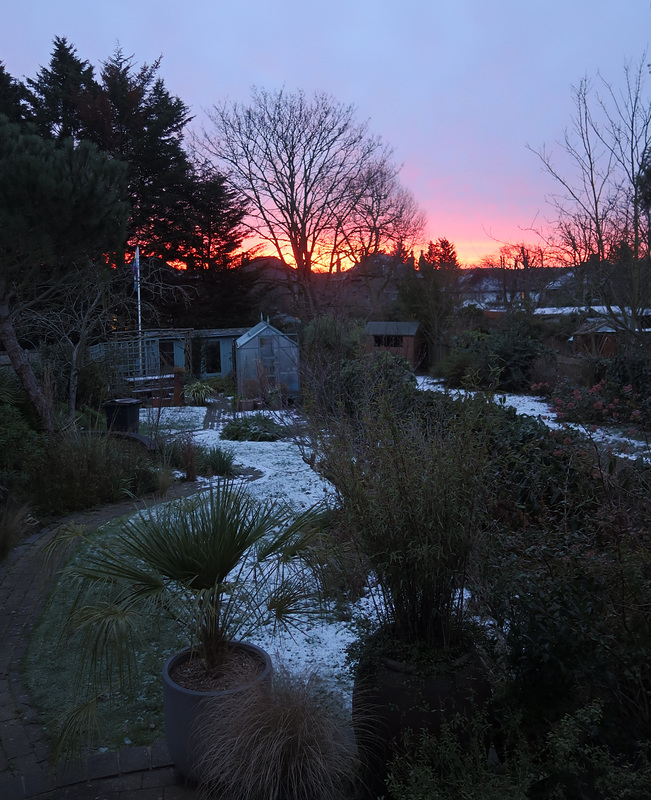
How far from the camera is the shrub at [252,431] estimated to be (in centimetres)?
1121

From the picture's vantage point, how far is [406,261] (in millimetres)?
26203

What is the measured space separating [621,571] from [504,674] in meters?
0.63

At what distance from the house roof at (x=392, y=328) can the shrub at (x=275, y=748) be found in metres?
19.9

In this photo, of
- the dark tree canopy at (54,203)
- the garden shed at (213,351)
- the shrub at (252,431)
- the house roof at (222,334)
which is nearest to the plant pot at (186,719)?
the dark tree canopy at (54,203)

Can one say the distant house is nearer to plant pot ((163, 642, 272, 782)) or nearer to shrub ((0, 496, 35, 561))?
shrub ((0, 496, 35, 561))

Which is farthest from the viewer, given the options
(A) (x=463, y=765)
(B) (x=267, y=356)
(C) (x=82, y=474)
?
(B) (x=267, y=356)

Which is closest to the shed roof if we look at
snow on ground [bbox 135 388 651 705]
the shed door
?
the shed door

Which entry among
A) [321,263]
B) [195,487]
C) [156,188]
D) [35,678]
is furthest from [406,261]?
[35,678]

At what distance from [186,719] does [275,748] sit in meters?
0.47

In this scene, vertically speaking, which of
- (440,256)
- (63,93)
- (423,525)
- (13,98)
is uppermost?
(63,93)

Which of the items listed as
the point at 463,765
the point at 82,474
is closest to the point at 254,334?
the point at 82,474

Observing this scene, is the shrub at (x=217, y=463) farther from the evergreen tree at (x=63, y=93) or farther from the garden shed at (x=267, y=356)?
the evergreen tree at (x=63, y=93)

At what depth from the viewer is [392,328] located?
22203mm

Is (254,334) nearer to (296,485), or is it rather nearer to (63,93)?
(296,485)
